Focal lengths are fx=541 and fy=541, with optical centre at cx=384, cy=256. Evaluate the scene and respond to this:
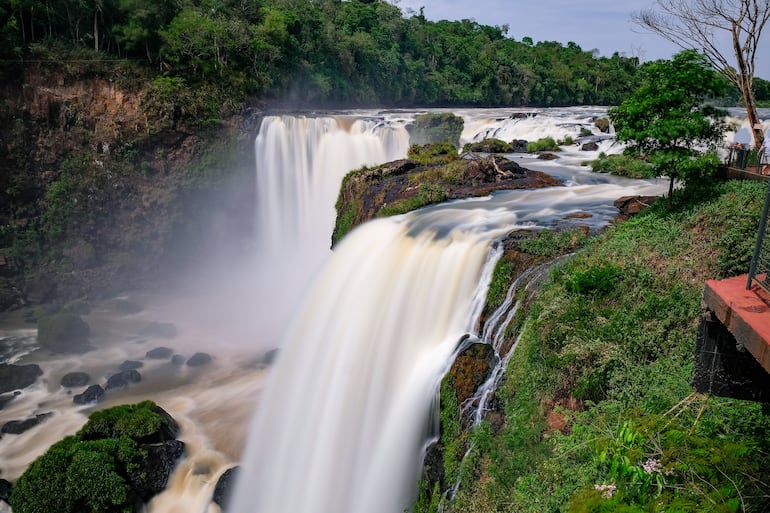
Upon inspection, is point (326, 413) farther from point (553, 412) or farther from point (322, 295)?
point (553, 412)

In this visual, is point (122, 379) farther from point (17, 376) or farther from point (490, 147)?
point (490, 147)

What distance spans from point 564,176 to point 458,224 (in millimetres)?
8170

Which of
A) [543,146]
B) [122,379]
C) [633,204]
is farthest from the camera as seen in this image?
[543,146]

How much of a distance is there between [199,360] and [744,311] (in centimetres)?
1620

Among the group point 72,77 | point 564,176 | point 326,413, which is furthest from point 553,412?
point 72,77

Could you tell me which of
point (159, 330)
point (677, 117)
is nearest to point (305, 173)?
point (159, 330)

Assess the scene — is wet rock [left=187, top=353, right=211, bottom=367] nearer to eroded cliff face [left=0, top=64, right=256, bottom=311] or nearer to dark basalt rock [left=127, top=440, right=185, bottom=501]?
dark basalt rock [left=127, top=440, right=185, bottom=501]

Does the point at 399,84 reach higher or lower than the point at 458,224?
higher

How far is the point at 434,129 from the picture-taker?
1174 inches

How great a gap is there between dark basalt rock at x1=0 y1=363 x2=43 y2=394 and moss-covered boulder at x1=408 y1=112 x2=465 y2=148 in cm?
1984

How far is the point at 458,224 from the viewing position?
12.1 metres

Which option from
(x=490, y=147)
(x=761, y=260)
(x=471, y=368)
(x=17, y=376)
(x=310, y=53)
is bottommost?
(x=17, y=376)

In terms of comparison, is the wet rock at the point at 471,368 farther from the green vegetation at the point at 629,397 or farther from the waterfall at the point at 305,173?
the waterfall at the point at 305,173

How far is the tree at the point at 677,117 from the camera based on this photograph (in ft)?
29.9
